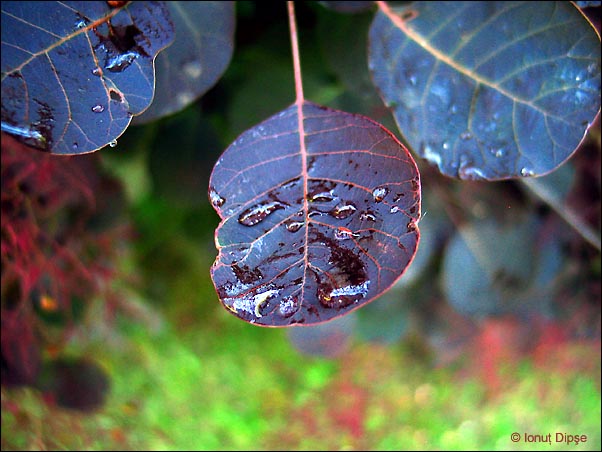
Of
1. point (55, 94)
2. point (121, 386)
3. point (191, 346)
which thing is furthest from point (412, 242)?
point (191, 346)

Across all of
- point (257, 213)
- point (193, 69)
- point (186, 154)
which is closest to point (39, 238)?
point (186, 154)

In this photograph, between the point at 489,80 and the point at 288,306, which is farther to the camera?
the point at 489,80

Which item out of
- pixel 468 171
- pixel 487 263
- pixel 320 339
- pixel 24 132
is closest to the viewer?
pixel 24 132

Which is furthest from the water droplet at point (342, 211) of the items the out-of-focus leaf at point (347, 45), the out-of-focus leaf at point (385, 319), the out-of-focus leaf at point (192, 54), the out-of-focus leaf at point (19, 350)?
the out-of-focus leaf at point (385, 319)

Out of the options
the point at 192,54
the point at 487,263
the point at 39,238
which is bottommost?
the point at 487,263

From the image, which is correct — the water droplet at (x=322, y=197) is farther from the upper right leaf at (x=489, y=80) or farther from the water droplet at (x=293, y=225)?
the upper right leaf at (x=489, y=80)

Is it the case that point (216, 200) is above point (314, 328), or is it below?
above

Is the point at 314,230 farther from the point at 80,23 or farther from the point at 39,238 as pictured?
the point at 39,238

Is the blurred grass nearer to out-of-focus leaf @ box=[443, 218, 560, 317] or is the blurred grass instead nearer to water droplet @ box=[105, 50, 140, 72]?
out-of-focus leaf @ box=[443, 218, 560, 317]
